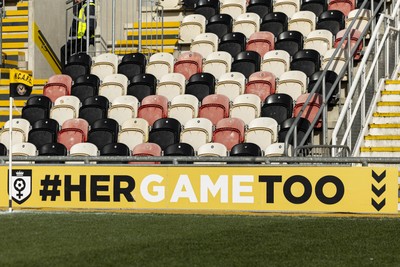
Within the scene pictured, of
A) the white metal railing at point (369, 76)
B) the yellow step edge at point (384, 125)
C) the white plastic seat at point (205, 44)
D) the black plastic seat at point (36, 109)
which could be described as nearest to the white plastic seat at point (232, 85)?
the white plastic seat at point (205, 44)

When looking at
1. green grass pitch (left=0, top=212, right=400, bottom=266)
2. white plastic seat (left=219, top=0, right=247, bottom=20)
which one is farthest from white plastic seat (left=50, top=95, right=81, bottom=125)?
green grass pitch (left=0, top=212, right=400, bottom=266)

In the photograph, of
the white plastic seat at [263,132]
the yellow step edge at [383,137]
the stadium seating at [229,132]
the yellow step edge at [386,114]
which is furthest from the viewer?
the stadium seating at [229,132]

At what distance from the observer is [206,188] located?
14938 millimetres

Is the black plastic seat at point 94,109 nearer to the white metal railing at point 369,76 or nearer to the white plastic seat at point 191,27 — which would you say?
the white plastic seat at point 191,27

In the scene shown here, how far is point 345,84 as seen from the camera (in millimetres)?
18156

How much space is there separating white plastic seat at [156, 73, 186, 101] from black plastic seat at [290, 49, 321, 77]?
2105 mm

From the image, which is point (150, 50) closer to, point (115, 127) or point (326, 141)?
point (115, 127)

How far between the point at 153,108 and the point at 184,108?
0.61 m

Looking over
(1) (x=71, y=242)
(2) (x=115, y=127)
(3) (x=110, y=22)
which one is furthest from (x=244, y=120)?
(1) (x=71, y=242)

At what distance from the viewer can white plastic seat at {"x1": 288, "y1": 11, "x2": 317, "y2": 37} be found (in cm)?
2017

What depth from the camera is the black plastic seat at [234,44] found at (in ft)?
66.3

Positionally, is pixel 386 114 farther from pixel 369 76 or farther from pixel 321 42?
pixel 321 42

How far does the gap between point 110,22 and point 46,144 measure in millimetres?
5928

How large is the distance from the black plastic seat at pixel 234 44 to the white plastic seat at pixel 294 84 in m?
2.08
